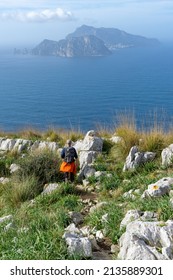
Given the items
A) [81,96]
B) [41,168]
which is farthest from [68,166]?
[81,96]

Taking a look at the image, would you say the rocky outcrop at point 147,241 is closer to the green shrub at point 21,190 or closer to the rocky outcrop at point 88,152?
the green shrub at point 21,190

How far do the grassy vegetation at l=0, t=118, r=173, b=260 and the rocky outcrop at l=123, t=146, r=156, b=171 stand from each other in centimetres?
21

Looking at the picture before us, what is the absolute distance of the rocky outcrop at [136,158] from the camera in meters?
11.2

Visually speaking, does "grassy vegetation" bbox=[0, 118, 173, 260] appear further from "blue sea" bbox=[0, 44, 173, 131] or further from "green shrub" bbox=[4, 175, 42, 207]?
"blue sea" bbox=[0, 44, 173, 131]

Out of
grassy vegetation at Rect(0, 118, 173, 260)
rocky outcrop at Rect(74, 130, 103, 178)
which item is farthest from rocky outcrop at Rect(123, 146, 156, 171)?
rocky outcrop at Rect(74, 130, 103, 178)

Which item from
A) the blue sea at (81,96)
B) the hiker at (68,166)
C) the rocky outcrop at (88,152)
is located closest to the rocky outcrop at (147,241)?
the hiker at (68,166)

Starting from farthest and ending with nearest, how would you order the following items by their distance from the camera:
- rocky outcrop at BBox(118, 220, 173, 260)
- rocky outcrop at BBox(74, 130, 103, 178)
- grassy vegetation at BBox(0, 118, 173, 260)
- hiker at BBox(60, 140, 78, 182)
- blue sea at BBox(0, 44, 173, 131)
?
blue sea at BBox(0, 44, 173, 131), rocky outcrop at BBox(74, 130, 103, 178), hiker at BBox(60, 140, 78, 182), grassy vegetation at BBox(0, 118, 173, 260), rocky outcrop at BBox(118, 220, 173, 260)

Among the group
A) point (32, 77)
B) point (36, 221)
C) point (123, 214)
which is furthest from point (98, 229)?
point (32, 77)

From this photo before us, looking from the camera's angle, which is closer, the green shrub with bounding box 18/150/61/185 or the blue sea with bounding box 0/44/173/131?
the green shrub with bounding box 18/150/61/185

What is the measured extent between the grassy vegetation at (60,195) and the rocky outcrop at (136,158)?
21cm

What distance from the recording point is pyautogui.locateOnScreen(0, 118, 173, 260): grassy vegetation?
18.2 feet

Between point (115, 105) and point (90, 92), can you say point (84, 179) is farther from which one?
point (90, 92)

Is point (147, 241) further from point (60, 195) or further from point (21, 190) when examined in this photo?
point (21, 190)

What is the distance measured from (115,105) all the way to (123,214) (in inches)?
3637
